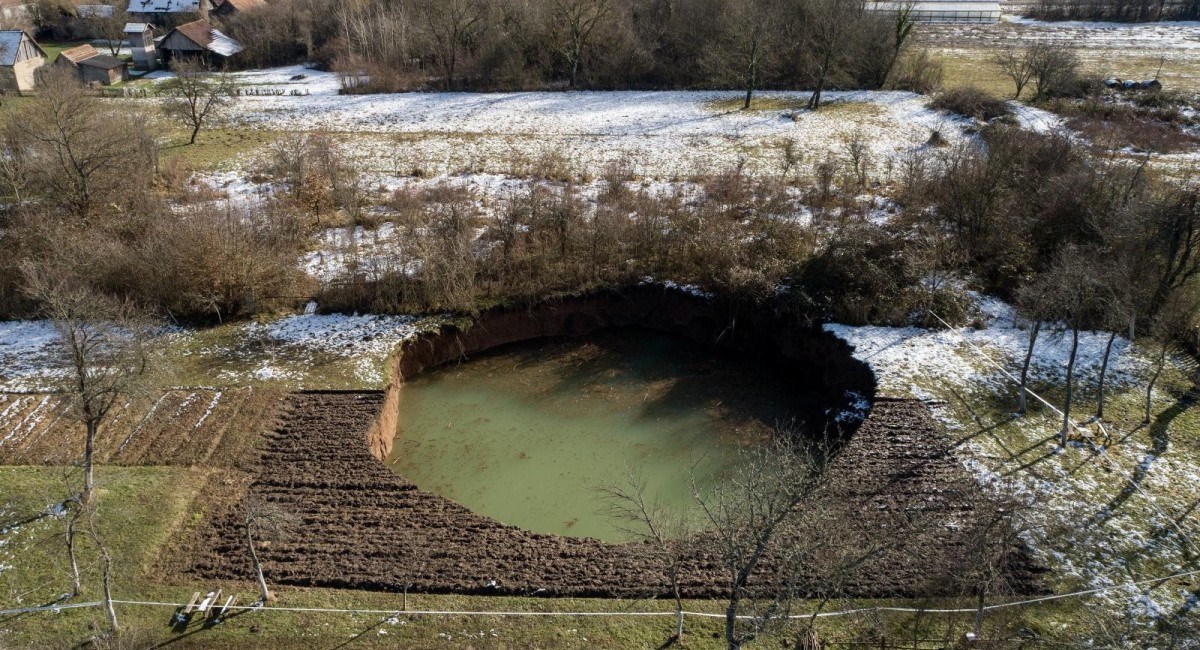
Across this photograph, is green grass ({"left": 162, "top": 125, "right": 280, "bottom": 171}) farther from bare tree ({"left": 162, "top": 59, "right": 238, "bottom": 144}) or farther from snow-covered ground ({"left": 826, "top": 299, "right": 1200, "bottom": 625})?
snow-covered ground ({"left": 826, "top": 299, "right": 1200, "bottom": 625})

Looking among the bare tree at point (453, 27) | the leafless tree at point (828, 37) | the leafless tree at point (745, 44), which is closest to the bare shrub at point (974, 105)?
the leafless tree at point (828, 37)

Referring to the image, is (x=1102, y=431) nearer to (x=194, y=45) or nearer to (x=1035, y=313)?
(x=1035, y=313)

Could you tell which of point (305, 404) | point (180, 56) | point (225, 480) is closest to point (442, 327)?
point (305, 404)

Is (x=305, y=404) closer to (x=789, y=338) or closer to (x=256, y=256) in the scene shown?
(x=256, y=256)

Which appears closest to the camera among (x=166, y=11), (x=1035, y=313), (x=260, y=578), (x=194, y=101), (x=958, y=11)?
(x=260, y=578)

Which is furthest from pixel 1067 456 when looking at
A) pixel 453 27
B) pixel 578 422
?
pixel 453 27

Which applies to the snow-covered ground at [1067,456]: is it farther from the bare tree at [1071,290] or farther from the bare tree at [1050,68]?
the bare tree at [1050,68]

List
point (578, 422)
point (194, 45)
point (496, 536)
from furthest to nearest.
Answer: point (194, 45) → point (578, 422) → point (496, 536)
